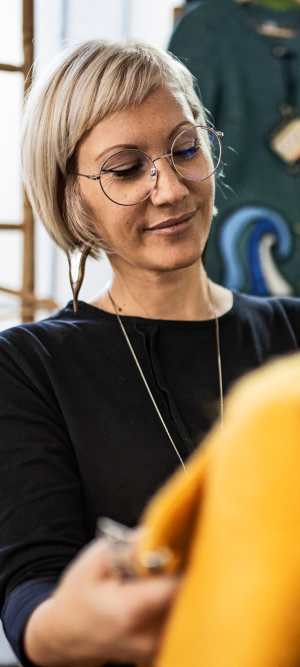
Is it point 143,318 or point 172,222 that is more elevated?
point 172,222

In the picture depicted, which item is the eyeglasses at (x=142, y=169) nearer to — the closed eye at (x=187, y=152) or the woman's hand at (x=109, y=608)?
the closed eye at (x=187, y=152)

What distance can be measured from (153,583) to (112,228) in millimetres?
656

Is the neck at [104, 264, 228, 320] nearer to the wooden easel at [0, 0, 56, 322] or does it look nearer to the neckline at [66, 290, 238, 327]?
the neckline at [66, 290, 238, 327]

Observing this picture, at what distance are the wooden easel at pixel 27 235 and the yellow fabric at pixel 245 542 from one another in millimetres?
1173

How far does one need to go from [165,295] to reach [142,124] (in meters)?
0.23

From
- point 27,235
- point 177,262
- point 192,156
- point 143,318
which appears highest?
point 192,156

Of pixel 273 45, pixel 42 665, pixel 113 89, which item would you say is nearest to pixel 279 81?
pixel 273 45

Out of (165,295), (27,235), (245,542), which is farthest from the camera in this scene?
(27,235)

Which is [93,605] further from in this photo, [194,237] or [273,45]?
[273,45]

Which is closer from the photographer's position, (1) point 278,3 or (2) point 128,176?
(2) point 128,176

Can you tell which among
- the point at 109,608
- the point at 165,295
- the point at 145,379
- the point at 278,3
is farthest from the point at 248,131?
the point at 109,608

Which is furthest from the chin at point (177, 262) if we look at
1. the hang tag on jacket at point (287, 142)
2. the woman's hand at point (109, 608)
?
the hang tag on jacket at point (287, 142)

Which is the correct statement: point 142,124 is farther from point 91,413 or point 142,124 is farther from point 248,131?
point 248,131

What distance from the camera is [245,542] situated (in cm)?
48
